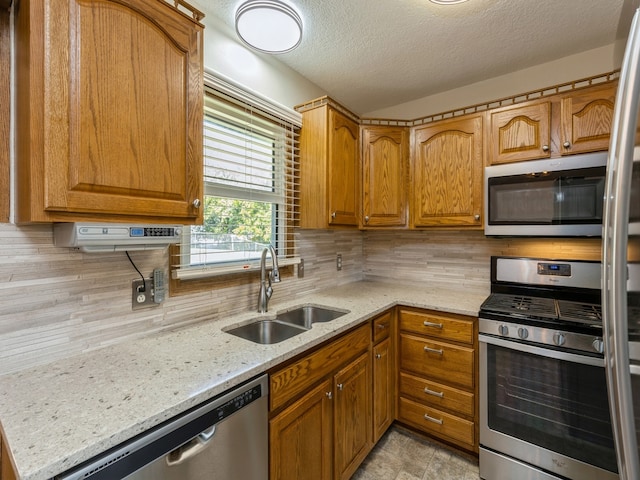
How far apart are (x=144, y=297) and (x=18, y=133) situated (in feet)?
2.34

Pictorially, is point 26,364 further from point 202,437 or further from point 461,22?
point 461,22

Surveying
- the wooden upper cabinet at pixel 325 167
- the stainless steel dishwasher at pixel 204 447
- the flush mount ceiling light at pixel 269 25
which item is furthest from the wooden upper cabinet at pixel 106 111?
the wooden upper cabinet at pixel 325 167

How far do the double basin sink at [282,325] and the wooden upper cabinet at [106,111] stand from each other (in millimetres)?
718

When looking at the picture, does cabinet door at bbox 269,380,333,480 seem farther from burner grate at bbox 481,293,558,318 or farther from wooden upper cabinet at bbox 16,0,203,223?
burner grate at bbox 481,293,558,318

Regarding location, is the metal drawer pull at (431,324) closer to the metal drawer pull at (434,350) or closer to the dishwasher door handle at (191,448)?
the metal drawer pull at (434,350)

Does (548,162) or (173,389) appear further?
(548,162)

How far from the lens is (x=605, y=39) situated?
1837 millimetres

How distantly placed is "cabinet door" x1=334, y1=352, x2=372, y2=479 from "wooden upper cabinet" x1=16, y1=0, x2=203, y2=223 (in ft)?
3.62

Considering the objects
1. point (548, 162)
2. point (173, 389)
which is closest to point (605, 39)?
point (548, 162)

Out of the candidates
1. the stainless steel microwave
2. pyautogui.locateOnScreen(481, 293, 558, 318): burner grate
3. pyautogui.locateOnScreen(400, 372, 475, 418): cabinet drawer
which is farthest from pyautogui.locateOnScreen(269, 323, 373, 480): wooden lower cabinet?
the stainless steel microwave

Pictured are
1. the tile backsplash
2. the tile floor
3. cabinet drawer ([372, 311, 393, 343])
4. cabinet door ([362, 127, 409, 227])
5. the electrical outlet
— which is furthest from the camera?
cabinet door ([362, 127, 409, 227])

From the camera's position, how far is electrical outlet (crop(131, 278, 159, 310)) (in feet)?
4.24

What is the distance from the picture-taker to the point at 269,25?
4.83 ft

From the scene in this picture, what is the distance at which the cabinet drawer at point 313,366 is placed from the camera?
1151 mm
